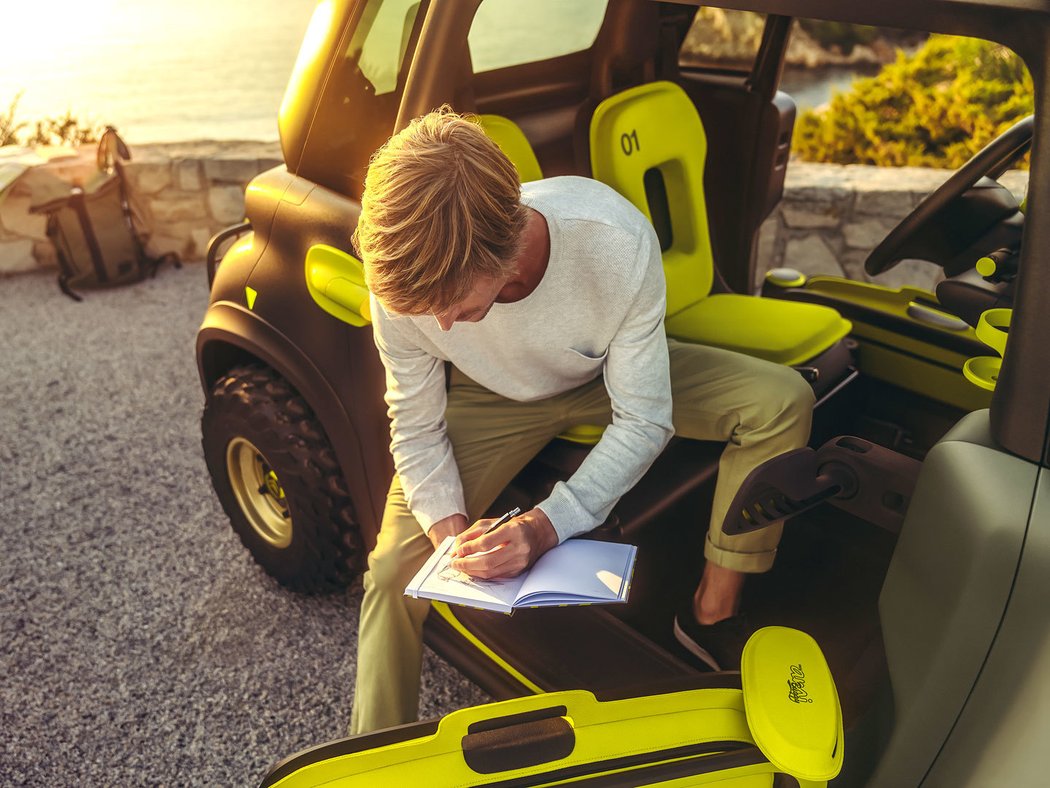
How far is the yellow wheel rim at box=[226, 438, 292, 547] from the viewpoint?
7.81 ft

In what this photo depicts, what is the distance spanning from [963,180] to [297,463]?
5.52 feet

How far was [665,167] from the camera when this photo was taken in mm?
2346

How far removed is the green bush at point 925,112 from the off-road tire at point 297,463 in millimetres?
4402

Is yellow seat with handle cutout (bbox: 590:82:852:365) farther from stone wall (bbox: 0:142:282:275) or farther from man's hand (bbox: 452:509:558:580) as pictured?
stone wall (bbox: 0:142:282:275)

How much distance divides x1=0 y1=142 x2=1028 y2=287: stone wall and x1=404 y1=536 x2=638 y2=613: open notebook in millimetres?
3169

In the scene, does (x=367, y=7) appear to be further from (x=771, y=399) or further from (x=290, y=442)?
(x=771, y=399)

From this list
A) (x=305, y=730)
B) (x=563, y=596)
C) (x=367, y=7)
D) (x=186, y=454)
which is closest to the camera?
(x=563, y=596)

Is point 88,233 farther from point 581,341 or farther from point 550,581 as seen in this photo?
point 550,581

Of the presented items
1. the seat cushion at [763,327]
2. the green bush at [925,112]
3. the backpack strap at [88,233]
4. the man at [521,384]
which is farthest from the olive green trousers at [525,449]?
the green bush at [925,112]

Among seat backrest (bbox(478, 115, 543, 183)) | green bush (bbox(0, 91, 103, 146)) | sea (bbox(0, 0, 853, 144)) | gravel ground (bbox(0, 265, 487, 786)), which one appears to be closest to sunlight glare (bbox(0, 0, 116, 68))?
sea (bbox(0, 0, 853, 144))

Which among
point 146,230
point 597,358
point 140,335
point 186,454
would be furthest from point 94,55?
point 597,358

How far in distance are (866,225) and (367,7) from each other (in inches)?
129

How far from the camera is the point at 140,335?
4340mm

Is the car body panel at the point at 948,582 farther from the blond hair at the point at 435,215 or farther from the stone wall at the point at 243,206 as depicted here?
the stone wall at the point at 243,206
